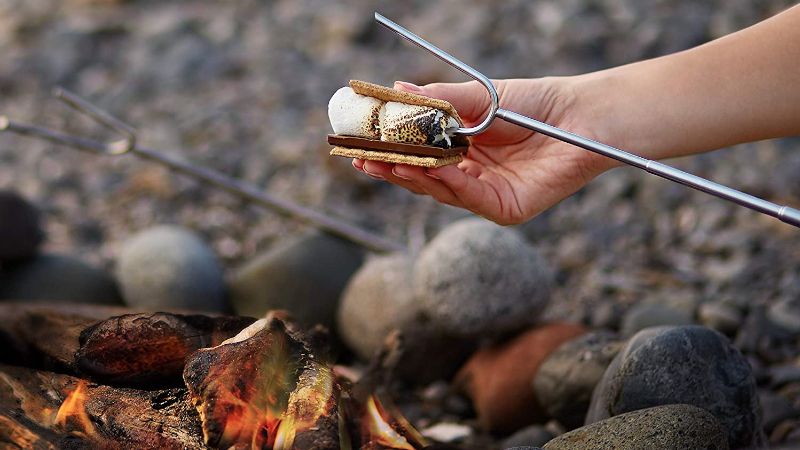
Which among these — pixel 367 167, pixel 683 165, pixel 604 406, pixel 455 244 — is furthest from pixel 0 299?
pixel 683 165

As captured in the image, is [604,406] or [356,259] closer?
[604,406]

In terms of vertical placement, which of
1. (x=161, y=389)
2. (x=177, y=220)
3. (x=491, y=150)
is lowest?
(x=177, y=220)

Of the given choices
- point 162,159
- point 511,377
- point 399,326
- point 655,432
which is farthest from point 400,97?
point 162,159

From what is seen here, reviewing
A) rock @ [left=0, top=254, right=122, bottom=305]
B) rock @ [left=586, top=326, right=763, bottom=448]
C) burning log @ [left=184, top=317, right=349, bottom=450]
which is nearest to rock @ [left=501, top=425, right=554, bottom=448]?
rock @ [left=586, top=326, right=763, bottom=448]

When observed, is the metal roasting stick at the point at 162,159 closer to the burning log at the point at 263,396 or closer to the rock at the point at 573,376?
the rock at the point at 573,376

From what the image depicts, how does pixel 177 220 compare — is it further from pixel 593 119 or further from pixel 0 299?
pixel 593 119

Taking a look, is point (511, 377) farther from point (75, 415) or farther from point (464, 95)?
point (75, 415)

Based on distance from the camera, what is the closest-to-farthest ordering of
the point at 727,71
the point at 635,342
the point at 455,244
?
the point at 727,71 → the point at 635,342 → the point at 455,244
